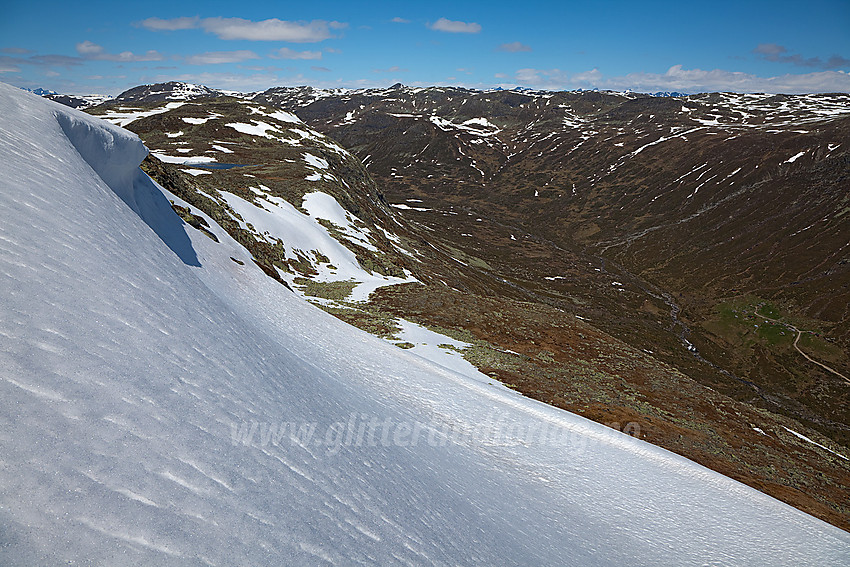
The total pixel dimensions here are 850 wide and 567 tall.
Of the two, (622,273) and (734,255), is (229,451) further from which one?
(734,255)

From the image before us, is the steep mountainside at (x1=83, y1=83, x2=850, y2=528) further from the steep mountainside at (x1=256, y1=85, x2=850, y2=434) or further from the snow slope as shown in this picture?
the snow slope

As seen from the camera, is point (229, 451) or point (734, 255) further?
point (734, 255)

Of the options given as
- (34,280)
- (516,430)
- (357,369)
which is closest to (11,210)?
(34,280)

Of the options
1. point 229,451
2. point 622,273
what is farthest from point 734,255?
point 229,451

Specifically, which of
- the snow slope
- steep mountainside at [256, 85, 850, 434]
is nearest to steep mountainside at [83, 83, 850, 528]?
steep mountainside at [256, 85, 850, 434]

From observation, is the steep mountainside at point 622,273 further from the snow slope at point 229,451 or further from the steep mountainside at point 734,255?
the snow slope at point 229,451

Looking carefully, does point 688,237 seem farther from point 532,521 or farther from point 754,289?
point 532,521

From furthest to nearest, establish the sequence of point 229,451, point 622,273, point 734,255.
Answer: point 734,255 → point 622,273 → point 229,451
